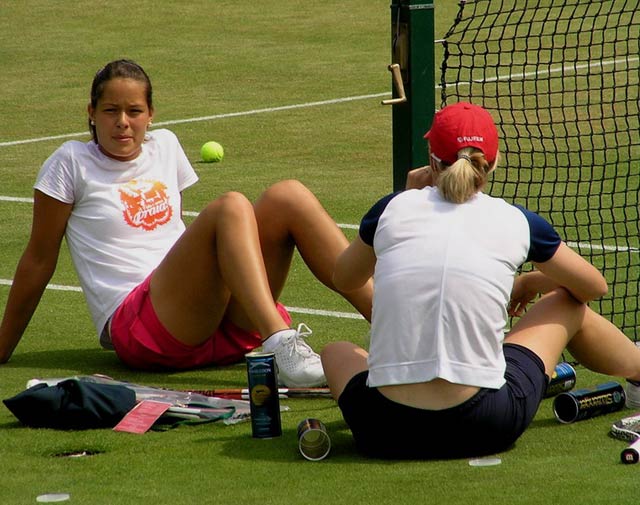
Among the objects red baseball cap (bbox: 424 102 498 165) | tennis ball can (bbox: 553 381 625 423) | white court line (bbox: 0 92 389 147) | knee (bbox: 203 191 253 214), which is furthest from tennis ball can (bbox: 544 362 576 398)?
white court line (bbox: 0 92 389 147)

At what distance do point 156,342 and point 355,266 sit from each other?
1.47m

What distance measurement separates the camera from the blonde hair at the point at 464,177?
4809mm

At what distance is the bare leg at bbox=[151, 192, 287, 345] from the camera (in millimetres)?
5801

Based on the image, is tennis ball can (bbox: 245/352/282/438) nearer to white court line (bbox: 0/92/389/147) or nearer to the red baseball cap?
the red baseball cap

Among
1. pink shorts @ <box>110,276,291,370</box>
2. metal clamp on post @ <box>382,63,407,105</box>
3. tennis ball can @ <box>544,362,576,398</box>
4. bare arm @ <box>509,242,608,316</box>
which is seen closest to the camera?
bare arm @ <box>509,242,608,316</box>

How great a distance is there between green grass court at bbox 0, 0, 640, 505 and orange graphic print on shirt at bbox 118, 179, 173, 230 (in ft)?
2.16

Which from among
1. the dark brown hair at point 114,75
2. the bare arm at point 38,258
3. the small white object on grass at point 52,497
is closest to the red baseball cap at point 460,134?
the small white object on grass at point 52,497

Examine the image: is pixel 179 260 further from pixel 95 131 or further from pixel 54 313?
pixel 54 313

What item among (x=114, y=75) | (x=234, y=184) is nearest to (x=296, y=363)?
(x=114, y=75)

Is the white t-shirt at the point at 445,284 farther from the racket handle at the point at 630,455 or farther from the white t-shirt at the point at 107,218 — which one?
the white t-shirt at the point at 107,218

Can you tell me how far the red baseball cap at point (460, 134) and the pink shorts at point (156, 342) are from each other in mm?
1474

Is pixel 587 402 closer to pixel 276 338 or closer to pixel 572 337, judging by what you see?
pixel 572 337

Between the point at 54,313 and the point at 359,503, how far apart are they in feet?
11.9

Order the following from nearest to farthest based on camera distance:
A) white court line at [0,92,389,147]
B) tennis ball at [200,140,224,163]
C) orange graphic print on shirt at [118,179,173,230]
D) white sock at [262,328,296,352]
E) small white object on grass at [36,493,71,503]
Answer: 1. small white object on grass at [36,493,71,503]
2. white sock at [262,328,296,352]
3. orange graphic print on shirt at [118,179,173,230]
4. tennis ball at [200,140,224,163]
5. white court line at [0,92,389,147]
